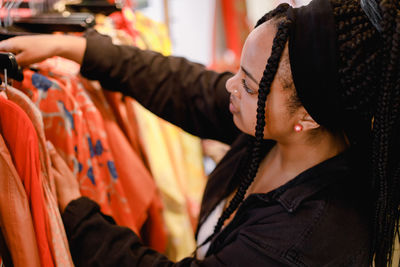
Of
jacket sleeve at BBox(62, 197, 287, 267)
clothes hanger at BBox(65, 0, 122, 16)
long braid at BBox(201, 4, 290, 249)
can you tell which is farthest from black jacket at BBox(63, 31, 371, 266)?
clothes hanger at BBox(65, 0, 122, 16)

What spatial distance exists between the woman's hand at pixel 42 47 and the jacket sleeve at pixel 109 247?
29 cm

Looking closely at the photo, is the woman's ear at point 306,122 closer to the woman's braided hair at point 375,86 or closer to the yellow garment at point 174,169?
the woman's braided hair at point 375,86

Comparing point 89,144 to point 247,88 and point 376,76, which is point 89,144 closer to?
point 247,88

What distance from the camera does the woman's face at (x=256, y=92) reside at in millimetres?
666

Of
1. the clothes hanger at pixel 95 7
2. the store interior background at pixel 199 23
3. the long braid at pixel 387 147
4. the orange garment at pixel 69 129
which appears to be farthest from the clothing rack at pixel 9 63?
the store interior background at pixel 199 23

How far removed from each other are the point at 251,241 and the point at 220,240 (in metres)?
0.12

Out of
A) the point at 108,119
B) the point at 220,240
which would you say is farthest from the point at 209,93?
the point at 220,240

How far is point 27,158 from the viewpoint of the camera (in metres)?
0.60

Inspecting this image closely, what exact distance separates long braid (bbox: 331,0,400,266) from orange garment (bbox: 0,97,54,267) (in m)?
0.52

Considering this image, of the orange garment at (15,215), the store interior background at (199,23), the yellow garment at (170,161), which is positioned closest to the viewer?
the orange garment at (15,215)

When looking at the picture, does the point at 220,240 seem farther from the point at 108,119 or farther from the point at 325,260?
the point at 108,119

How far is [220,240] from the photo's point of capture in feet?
2.70

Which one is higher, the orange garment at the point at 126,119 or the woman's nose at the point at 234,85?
the woman's nose at the point at 234,85

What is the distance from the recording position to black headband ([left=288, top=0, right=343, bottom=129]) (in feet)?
2.02
